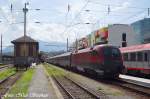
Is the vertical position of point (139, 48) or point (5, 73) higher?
point (139, 48)

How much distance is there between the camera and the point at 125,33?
104 meters

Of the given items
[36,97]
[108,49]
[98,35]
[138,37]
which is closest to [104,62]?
[108,49]

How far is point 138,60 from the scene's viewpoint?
37.6m

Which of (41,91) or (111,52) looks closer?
(41,91)

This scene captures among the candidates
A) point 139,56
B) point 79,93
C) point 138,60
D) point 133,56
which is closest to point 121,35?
point 133,56

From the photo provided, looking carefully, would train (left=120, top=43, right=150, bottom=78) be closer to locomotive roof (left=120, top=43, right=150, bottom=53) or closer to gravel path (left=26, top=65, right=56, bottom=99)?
locomotive roof (left=120, top=43, right=150, bottom=53)

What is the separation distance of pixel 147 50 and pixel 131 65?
586 centimetres

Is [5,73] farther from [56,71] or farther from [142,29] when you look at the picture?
[142,29]

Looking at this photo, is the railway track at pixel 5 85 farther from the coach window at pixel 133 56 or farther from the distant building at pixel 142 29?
the distant building at pixel 142 29

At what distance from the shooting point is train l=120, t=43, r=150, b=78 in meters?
34.9

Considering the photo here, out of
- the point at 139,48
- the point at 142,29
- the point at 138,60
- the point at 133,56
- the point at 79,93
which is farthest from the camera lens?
the point at 142,29

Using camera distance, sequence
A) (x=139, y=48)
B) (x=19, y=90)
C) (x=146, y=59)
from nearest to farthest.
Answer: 1. (x=19, y=90)
2. (x=146, y=59)
3. (x=139, y=48)

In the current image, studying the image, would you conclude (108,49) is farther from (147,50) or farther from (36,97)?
(36,97)

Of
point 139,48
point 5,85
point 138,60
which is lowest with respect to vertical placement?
point 5,85
